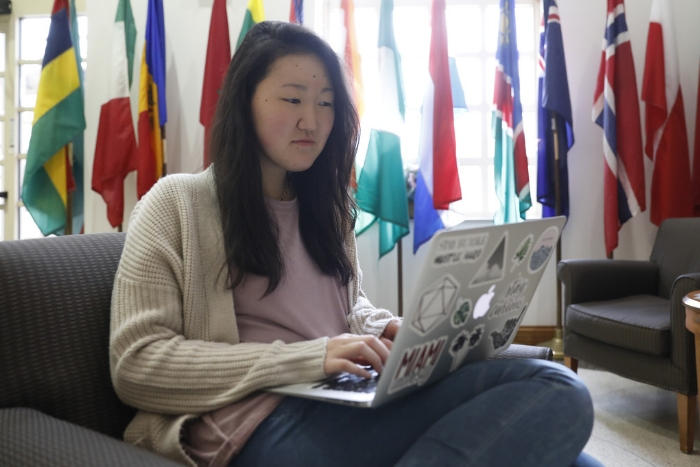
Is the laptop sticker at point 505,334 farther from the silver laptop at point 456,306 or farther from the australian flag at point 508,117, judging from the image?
the australian flag at point 508,117

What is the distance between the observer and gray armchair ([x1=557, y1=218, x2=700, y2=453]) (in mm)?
2068

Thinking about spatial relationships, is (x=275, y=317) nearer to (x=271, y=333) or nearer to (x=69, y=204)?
(x=271, y=333)

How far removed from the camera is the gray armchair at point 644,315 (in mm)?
2068

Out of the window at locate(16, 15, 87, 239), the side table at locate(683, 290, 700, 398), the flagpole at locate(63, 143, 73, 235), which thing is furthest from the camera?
the window at locate(16, 15, 87, 239)

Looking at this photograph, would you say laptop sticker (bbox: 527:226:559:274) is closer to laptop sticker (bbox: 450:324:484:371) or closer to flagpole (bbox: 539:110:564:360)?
laptop sticker (bbox: 450:324:484:371)

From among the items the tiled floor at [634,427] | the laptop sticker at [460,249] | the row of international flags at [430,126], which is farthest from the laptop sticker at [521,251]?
the row of international flags at [430,126]

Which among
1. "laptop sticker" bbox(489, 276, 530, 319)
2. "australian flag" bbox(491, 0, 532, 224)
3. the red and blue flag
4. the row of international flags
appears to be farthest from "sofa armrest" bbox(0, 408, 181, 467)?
Result: "australian flag" bbox(491, 0, 532, 224)

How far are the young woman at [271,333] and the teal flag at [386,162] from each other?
2.04 m

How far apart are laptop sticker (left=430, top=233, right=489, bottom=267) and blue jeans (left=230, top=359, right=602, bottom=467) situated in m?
0.20

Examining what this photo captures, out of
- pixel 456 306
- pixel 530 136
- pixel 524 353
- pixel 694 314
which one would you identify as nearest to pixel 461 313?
pixel 456 306

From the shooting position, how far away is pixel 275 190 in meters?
1.22

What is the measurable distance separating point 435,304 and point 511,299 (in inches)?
9.3

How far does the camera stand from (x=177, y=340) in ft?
2.98

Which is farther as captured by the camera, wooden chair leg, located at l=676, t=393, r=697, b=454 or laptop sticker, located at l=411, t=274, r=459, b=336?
wooden chair leg, located at l=676, t=393, r=697, b=454
